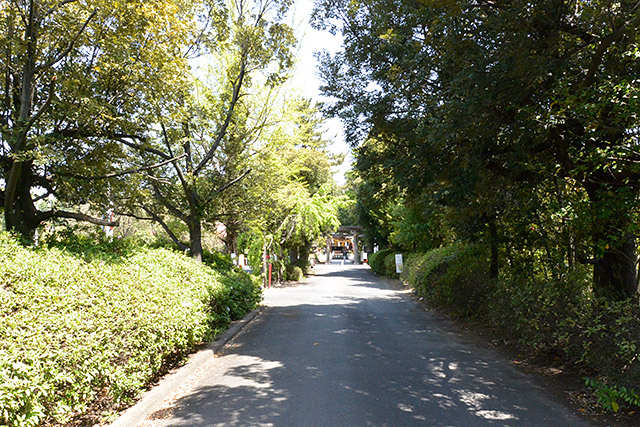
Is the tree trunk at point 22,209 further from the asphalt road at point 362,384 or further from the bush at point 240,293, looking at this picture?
the asphalt road at point 362,384

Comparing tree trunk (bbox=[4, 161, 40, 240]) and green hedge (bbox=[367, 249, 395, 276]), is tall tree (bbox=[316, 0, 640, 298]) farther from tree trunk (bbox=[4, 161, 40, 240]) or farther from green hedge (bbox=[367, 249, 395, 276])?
green hedge (bbox=[367, 249, 395, 276])

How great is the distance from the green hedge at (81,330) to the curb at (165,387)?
0.16 metres

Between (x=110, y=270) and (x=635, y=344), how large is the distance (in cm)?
649

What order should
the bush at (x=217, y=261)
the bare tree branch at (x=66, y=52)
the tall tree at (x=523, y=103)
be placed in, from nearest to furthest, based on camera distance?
the tall tree at (x=523, y=103), the bare tree branch at (x=66, y=52), the bush at (x=217, y=261)

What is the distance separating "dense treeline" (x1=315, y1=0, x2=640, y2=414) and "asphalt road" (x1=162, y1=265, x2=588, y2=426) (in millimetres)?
1057

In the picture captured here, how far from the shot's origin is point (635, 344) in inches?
176

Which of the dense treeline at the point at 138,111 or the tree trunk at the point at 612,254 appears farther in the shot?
the dense treeline at the point at 138,111

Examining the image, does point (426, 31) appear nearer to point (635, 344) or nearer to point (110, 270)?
point (635, 344)

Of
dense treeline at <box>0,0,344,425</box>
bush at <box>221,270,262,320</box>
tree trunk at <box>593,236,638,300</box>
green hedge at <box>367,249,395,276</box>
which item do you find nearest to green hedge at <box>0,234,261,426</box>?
dense treeline at <box>0,0,344,425</box>

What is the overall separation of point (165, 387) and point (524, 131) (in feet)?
20.0

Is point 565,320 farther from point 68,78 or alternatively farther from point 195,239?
point 195,239

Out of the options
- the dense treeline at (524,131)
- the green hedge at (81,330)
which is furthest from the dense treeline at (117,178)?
the dense treeline at (524,131)

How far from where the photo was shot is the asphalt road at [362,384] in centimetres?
462

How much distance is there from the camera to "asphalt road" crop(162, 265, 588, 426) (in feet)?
15.2
